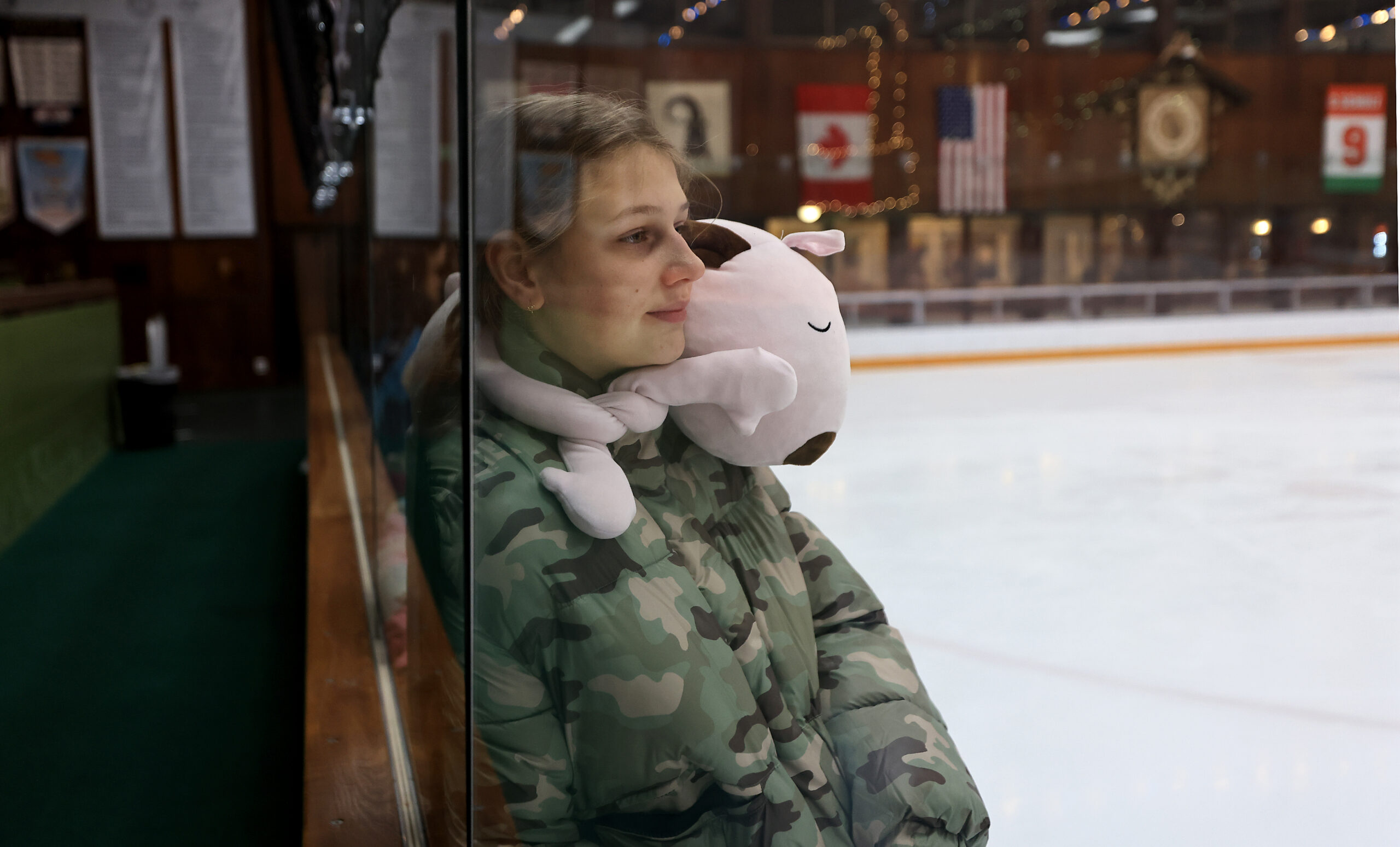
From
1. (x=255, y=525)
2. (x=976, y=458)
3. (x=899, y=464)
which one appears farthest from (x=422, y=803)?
(x=976, y=458)

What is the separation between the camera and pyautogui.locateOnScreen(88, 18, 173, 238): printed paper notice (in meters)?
5.90

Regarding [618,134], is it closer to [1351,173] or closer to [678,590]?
[678,590]

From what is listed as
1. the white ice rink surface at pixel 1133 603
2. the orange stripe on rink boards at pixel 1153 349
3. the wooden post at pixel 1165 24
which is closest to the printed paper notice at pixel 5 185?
the white ice rink surface at pixel 1133 603

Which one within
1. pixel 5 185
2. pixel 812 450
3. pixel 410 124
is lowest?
pixel 812 450

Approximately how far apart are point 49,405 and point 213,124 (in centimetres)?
323

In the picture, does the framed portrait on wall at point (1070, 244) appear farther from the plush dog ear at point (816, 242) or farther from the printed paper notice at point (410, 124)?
the plush dog ear at point (816, 242)

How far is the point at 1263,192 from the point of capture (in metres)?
8.68

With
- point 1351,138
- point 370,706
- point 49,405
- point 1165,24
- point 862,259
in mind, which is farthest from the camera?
point 1351,138

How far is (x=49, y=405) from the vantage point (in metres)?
3.42

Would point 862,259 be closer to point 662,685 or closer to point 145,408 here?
point 662,685

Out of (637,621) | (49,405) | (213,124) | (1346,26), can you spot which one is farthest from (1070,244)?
(637,621)

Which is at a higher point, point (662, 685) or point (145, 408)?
point (662, 685)

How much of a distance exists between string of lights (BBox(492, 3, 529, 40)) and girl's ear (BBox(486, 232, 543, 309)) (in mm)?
72

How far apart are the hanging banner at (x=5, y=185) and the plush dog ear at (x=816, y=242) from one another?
21.8 ft
